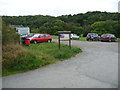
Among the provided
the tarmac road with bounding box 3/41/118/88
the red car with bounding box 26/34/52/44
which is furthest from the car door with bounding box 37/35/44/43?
the tarmac road with bounding box 3/41/118/88

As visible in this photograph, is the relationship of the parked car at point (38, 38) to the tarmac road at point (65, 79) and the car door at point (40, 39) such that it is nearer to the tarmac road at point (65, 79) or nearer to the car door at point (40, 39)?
the car door at point (40, 39)

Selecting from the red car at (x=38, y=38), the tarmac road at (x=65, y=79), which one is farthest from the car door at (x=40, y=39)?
the tarmac road at (x=65, y=79)

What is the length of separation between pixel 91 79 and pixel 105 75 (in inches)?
36.0

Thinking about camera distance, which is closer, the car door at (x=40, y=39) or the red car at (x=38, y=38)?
the red car at (x=38, y=38)

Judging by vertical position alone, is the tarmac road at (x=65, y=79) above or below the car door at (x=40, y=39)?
below

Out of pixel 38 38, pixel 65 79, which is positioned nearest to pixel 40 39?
pixel 38 38

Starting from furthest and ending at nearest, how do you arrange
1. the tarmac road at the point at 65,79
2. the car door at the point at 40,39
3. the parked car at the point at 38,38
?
the car door at the point at 40,39 < the parked car at the point at 38,38 < the tarmac road at the point at 65,79

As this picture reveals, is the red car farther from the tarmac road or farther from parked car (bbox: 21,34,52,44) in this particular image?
the tarmac road

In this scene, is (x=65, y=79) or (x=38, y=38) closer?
(x=65, y=79)

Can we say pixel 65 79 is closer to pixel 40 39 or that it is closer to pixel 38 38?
pixel 38 38

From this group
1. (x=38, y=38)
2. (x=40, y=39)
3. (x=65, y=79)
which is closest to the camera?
(x=65, y=79)

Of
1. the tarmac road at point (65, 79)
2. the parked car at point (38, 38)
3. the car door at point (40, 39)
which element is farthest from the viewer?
the car door at point (40, 39)

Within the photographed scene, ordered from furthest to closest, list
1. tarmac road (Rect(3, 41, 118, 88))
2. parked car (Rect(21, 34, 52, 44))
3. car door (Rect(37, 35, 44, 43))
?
1. car door (Rect(37, 35, 44, 43))
2. parked car (Rect(21, 34, 52, 44))
3. tarmac road (Rect(3, 41, 118, 88))

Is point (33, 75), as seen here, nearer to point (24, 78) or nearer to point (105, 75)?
point (24, 78)
